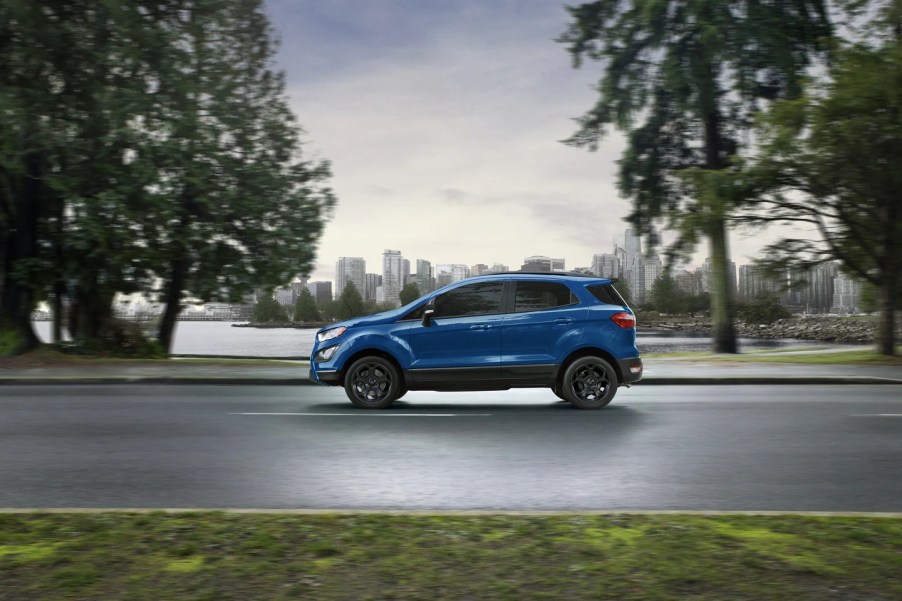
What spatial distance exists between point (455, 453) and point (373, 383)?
12.5 ft

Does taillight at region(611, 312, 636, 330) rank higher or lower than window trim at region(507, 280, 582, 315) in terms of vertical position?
lower

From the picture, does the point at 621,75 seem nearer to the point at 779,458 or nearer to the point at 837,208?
the point at 837,208

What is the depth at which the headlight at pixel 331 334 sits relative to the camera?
12.1 m

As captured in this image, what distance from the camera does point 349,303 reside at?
80688mm

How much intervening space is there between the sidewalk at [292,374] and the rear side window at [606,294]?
14.8ft

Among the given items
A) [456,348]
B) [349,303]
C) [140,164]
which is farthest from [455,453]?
[349,303]

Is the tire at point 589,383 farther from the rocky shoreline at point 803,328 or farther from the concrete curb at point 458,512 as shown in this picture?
the rocky shoreline at point 803,328

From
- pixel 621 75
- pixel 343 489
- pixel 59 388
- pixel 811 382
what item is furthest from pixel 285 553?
pixel 621 75

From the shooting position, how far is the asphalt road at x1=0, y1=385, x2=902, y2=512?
6625 mm

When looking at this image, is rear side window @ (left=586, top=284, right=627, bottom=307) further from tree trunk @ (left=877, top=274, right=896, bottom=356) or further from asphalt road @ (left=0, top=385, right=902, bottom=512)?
tree trunk @ (left=877, top=274, right=896, bottom=356)

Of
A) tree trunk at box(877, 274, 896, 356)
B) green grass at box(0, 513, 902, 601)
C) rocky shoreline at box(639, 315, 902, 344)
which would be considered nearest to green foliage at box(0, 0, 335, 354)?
tree trunk at box(877, 274, 896, 356)

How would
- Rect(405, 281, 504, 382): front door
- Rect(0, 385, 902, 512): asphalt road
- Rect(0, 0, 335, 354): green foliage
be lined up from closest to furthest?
Rect(0, 385, 902, 512): asphalt road < Rect(405, 281, 504, 382): front door < Rect(0, 0, 335, 354): green foliage

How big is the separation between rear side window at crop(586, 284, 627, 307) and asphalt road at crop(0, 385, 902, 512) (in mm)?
1574

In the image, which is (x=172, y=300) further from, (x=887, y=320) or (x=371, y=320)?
(x=887, y=320)
